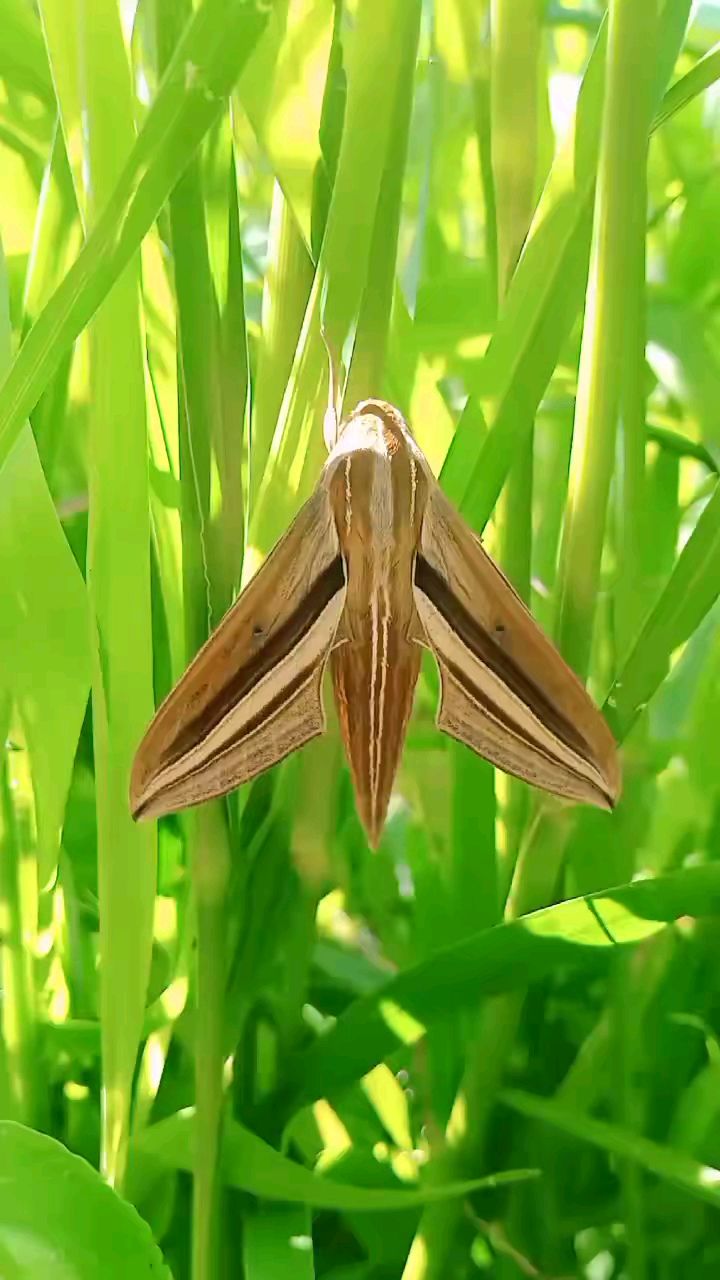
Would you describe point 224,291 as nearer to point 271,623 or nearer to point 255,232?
point 271,623

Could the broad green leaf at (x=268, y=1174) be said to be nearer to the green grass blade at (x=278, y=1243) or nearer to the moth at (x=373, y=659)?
the green grass blade at (x=278, y=1243)

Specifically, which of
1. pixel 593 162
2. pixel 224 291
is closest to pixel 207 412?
pixel 224 291

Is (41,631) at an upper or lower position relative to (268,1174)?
upper

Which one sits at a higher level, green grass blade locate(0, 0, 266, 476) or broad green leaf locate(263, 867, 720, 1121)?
green grass blade locate(0, 0, 266, 476)

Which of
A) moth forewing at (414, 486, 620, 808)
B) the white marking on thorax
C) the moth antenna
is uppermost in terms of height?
the moth antenna

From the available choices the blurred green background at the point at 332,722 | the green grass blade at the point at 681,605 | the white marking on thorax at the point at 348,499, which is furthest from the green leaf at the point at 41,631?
the green grass blade at the point at 681,605

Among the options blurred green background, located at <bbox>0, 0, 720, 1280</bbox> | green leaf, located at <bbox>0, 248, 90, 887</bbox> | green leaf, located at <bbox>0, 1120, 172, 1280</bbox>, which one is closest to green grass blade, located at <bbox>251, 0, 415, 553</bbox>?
blurred green background, located at <bbox>0, 0, 720, 1280</bbox>

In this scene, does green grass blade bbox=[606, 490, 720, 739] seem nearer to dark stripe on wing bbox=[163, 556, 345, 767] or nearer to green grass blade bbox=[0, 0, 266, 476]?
dark stripe on wing bbox=[163, 556, 345, 767]

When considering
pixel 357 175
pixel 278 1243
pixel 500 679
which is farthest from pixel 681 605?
pixel 278 1243

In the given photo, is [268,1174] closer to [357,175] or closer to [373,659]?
[373,659]
